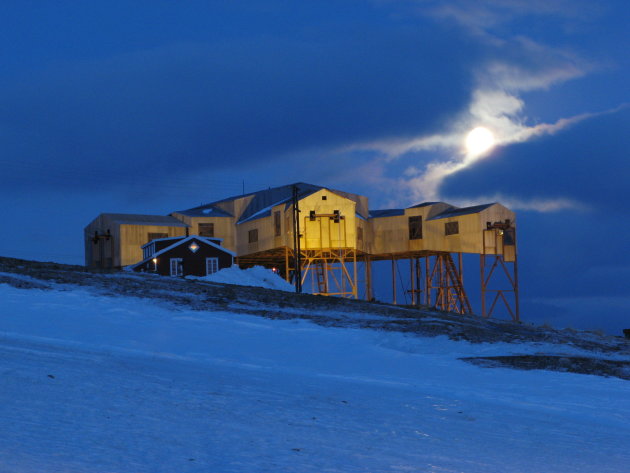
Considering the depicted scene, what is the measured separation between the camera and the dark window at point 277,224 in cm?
6700

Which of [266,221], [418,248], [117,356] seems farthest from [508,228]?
[117,356]

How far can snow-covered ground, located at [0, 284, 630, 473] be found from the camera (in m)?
8.10

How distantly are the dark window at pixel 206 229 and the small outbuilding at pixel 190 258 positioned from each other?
500 inches

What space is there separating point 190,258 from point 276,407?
157 feet

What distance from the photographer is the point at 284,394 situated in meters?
12.5

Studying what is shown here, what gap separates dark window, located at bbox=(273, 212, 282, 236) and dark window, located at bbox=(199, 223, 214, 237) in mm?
8212

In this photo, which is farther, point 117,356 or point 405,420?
point 117,356

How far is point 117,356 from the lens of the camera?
15.7 meters

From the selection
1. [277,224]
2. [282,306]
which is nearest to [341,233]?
[277,224]

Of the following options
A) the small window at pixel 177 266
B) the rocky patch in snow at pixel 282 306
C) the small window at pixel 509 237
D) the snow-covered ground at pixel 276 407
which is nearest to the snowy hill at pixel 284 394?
the snow-covered ground at pixel 276 407

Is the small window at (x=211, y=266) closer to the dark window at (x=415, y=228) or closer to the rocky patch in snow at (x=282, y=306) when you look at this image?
the rocky patch in snow at (x=282, y=306)

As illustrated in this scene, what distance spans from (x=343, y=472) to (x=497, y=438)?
11.0ft

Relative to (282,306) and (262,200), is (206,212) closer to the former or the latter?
(262,200)

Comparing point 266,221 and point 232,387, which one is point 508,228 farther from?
point 232,387
